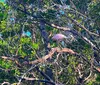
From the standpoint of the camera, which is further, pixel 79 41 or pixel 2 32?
pixel 2 32

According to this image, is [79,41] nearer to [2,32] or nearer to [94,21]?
[94,21]

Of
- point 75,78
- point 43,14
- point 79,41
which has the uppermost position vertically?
point 43,14

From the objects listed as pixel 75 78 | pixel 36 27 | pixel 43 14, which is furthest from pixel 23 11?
pixel 75 78

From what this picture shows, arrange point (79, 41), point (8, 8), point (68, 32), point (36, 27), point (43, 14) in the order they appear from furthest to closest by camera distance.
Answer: point (36, 27), point (8, 8), point (43, 14), point (79, 41), point (68, 32)

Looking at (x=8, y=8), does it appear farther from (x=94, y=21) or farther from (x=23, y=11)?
(x=94, y=21)

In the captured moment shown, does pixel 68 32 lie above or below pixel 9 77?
above

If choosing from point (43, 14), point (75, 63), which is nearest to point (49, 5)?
point (43, 14)

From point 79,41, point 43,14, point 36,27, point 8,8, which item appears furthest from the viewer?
point 36,27

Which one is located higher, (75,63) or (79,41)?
(79,41)

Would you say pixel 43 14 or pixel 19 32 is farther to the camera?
pixel 19 32
